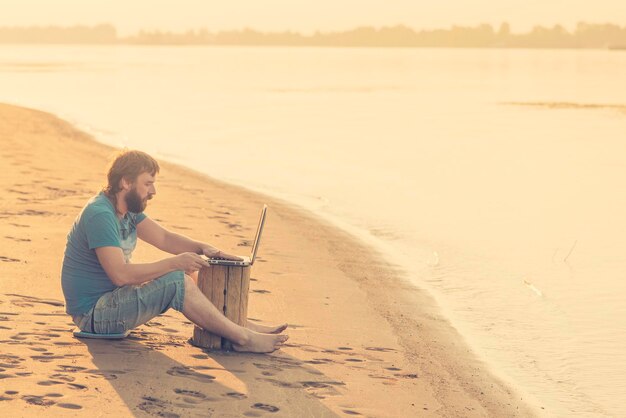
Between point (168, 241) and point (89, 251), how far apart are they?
65 cm

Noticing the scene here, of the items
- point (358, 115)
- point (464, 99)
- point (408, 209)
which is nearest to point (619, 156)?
point (408, 209)

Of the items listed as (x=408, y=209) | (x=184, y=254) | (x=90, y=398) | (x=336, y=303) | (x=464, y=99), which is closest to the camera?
(x=90, y=398)

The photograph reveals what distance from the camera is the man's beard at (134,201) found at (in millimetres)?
6809

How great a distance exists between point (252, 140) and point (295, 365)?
2272 cm

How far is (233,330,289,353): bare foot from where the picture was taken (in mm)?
7051

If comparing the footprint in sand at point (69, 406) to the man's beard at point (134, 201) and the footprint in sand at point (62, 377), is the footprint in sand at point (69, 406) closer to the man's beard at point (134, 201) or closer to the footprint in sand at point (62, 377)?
the footprint in sand at point (62, 377)

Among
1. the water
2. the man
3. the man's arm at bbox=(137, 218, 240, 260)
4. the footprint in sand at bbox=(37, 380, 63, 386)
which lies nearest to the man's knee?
the man

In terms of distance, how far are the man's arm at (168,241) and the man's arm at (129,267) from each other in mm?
464

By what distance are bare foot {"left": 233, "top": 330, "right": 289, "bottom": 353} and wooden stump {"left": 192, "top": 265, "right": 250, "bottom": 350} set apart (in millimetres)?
115

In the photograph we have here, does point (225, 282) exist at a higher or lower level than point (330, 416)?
higher

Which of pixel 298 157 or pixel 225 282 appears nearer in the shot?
pixel 225 282

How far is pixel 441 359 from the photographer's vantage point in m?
7.85

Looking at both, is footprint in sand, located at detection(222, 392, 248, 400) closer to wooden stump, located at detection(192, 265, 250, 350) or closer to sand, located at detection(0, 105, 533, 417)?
sand, located at detection(0, 105, 533, 417)

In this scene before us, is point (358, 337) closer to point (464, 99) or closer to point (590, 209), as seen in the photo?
point (590, 209)
